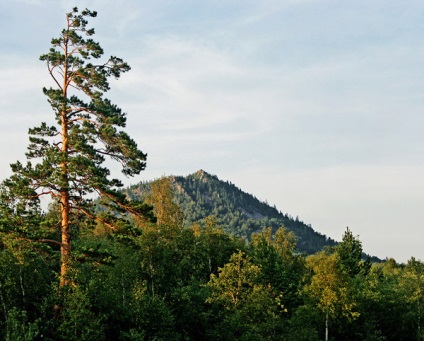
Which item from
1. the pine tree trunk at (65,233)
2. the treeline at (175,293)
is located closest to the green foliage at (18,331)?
the treeline at (175,293)

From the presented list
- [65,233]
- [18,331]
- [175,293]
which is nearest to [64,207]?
[65,233]

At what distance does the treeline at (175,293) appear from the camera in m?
33.7

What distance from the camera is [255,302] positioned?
5509cm

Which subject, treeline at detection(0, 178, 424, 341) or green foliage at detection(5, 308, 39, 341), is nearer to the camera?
green foliage at detection(5, 308, 39, 341)

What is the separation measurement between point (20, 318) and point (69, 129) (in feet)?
51.6

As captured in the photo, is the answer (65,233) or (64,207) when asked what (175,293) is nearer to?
(65,233)

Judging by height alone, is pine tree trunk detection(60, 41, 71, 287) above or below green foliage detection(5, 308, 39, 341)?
above

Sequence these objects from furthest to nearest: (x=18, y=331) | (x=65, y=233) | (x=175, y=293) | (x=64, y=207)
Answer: (x=175, y=293), (x=18, y=331), (x=65, y=233), (x=64, y=207)

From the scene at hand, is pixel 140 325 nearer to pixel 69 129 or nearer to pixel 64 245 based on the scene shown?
pixel 64 245

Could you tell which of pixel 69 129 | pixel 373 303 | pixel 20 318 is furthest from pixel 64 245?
pixel 373 303

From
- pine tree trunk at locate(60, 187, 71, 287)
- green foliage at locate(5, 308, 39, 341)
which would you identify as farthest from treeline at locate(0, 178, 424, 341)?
pine tree trunk at locate(60, 187, 71, 287)

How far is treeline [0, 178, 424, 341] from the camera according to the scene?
111 ft

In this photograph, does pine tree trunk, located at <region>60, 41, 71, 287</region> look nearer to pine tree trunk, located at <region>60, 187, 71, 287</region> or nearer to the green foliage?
pine tree trunk, located at <region>60, 187, 71, 287</region>

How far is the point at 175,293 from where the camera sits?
5353cm
